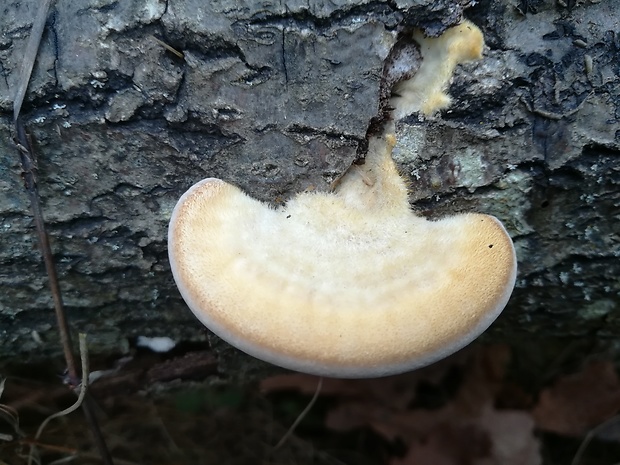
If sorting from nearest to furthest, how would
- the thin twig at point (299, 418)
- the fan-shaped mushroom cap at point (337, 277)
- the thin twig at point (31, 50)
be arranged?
the fan-shaped mushroom cap at point (337, 277) < the thin twig at point (31, 50) < the thin twig at point (299, 418)

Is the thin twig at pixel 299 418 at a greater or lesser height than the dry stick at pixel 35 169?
lesser

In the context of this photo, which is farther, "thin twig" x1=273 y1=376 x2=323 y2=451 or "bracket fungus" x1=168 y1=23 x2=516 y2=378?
"thin twig" x1=273 y1=376 x2=323 y2=451

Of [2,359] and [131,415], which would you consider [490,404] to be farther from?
[2,359]

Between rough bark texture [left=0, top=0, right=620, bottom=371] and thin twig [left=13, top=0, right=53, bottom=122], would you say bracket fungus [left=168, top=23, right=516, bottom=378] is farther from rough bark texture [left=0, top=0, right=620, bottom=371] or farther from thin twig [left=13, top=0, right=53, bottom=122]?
thin twig [left=13, top=0, right=53, bottom=122]

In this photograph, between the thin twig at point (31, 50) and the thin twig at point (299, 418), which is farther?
the thin twig at point (299, 418)

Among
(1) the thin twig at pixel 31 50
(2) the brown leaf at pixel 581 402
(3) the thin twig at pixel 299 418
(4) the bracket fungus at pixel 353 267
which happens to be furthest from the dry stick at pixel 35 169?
(2) the brown leaf at pixel 581 402

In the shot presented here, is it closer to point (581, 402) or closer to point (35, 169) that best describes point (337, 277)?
point (35, 169)

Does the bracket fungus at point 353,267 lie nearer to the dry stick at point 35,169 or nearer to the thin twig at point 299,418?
the dry stick at point 35,169

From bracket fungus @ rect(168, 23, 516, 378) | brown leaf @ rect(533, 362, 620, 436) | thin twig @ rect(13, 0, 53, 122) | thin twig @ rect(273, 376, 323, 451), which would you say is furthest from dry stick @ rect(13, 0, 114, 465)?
brown leaf @ rect(533, 362, 620, 436)
